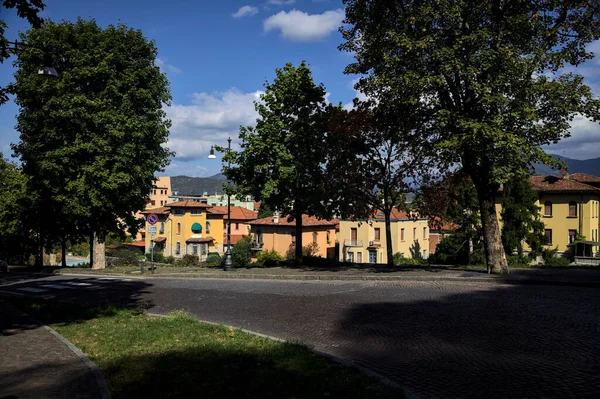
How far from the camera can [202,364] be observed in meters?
6.77

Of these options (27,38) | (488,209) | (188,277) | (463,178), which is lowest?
(188,277)

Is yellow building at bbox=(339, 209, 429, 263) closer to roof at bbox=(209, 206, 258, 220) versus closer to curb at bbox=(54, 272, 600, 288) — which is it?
roof at bbox=(209, 206, 258, 220)

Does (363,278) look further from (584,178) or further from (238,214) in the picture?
(238,214)

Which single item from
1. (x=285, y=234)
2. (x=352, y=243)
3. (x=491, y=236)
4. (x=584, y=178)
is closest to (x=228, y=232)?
(x=491, y=236)

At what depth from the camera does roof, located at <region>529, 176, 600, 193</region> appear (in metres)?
50.4

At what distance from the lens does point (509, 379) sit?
6.16 meters

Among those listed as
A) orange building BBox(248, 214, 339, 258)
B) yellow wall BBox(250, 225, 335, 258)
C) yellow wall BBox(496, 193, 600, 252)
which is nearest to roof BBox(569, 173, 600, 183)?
yellow wall BBox(496, 193, 600, 252)

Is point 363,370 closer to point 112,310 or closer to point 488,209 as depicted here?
point 112,310

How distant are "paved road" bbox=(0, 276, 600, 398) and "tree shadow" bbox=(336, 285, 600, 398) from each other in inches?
0.6

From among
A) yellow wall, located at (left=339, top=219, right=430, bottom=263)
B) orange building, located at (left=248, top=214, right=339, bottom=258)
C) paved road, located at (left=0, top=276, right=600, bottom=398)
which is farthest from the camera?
yellow wall, located at (left=339, top=219, right=430, bottom=263)

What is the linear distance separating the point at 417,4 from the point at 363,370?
14212 millimetres

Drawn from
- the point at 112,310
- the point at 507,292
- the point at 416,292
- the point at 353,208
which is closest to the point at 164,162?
the point at 353,208

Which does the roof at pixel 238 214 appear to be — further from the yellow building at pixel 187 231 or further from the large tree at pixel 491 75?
the large tree at pixel 491 75

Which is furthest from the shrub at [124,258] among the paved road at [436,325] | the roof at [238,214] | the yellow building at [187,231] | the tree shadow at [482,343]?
the roof at [238,214]
